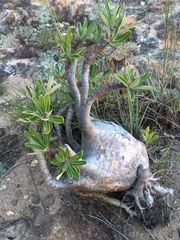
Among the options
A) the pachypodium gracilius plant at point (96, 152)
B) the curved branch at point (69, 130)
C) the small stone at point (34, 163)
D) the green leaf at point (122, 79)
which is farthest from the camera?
the small stone at point (34, 163)

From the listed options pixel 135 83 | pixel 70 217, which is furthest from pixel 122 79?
pixel 70 217

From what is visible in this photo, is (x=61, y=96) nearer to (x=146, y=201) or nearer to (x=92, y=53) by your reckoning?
(x=92, y=53)

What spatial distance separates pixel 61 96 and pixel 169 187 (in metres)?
0.71

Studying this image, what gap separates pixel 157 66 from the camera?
74.8 inches

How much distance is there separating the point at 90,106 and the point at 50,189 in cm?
55

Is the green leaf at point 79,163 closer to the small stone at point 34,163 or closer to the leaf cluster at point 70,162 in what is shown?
the leaf cluster at point 70,162

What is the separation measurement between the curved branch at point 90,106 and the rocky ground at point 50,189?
36 cm

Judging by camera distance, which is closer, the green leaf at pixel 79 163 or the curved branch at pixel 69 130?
the green leaf at pixel 79 163

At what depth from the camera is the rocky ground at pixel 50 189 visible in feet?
4.66

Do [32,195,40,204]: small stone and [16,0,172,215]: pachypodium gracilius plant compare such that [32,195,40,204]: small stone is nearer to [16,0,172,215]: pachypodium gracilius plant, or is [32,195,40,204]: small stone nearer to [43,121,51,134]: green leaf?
[16,0,172,215]: pachypodium gracilius plant

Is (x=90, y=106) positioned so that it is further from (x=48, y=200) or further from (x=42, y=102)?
(x=48, y=200)

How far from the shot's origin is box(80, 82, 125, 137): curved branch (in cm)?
114

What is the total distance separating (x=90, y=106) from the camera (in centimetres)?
125

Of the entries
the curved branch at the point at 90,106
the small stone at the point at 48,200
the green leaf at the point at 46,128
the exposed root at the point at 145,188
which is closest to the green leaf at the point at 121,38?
the curved branch at the point at 90,106
